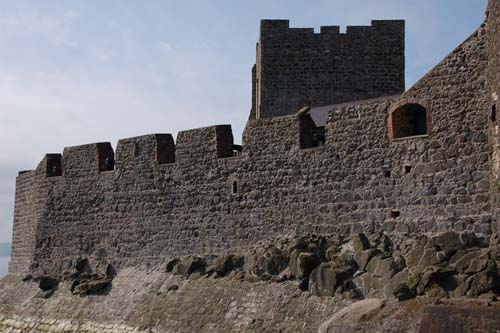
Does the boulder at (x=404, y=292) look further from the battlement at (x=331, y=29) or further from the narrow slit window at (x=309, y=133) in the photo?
the battlement at (x=331, y=29)

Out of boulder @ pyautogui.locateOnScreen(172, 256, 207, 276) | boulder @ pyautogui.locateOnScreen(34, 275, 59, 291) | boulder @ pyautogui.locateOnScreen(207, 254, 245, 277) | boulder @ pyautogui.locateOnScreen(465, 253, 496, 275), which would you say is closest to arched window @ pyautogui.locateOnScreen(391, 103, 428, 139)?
boulder @ pyautogui.locateOnScreen(465, 253, 496, 275)

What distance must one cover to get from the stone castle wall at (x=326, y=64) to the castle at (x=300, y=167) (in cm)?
3

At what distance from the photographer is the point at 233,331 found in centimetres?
1727

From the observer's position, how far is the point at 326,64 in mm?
27484

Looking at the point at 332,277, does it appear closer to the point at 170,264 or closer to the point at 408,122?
the point at 408,122

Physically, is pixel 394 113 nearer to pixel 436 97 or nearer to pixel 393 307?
pixel 436 97

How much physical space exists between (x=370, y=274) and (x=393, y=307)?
1.77 meters

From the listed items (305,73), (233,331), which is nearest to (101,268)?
(233,331)

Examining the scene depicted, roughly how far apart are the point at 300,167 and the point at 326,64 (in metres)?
9.33

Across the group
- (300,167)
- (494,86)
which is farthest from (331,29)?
(494,86)

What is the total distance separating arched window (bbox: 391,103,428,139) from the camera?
17062 millimetres

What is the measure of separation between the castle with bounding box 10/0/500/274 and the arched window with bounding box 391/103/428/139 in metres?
0.03

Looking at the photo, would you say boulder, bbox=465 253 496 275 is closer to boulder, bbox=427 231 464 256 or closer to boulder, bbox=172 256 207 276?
boulder, bbox=427 231 464 256

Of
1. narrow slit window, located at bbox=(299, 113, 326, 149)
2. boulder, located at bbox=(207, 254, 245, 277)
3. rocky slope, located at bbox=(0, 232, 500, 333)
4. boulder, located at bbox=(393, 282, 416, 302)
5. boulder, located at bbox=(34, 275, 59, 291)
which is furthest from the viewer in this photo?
boulder, located at bbox=(34, 275, 59, 291)
